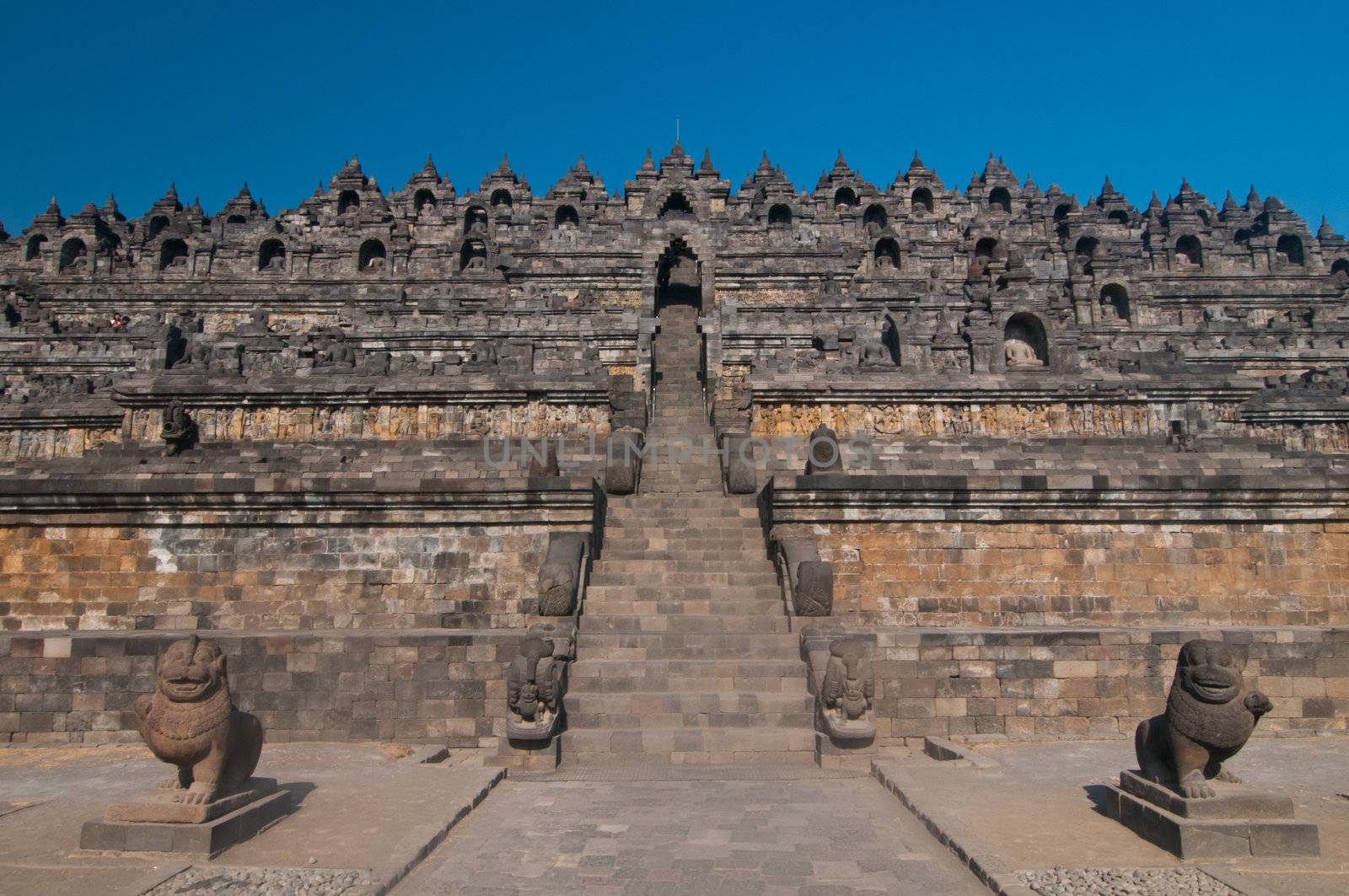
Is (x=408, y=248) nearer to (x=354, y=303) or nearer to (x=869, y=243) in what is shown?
(x=354, y=303)

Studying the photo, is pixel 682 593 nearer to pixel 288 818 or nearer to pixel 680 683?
pixel 680 683

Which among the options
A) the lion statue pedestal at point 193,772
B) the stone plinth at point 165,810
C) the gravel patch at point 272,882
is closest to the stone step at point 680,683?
the lion statue pedestal at point 193,772

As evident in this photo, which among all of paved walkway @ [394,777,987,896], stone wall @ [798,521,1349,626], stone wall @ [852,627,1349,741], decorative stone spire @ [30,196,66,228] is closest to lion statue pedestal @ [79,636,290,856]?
paved walkway @ [394,777,987,896]

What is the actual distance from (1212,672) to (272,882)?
250 inches

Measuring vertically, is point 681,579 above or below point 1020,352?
below

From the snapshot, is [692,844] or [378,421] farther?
[378,421]

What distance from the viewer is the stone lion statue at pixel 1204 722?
6270 millimetres

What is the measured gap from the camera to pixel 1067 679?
10.1 m

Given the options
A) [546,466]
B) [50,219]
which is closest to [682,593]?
[546,466]

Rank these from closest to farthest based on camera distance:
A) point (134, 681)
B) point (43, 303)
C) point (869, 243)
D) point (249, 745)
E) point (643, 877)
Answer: point (643, 877)
point (249, 745)
point (134, 681)
point (43, 303)
point (869, 243)

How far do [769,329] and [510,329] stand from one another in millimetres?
6881

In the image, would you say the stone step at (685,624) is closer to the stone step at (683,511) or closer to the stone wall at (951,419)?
the stone step at (683,511)

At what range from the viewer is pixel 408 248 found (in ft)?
127

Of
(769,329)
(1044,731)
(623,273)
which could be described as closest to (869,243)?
(623,273)
